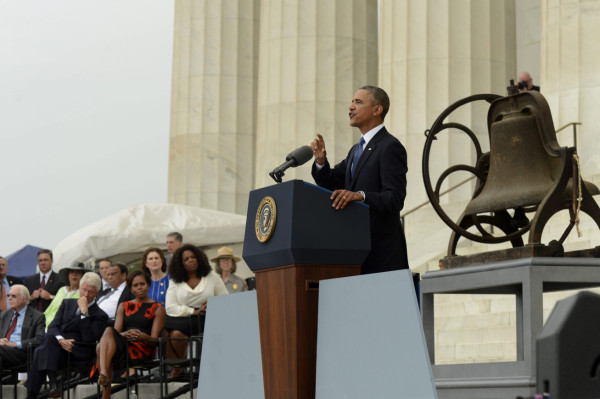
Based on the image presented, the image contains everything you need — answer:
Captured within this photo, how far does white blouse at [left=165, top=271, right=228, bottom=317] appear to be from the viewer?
12.0m

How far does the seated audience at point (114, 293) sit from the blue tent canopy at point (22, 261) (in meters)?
14.1

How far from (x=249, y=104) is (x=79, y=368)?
1387 centimetres

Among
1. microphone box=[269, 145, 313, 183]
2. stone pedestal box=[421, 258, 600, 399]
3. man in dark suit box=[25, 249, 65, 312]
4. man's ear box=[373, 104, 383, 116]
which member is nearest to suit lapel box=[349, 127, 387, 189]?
man's ear box=[373, 104, 383, 116]

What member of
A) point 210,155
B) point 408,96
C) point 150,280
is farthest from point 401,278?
point 210,155

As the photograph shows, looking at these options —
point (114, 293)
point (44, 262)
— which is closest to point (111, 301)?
point (114, 293)

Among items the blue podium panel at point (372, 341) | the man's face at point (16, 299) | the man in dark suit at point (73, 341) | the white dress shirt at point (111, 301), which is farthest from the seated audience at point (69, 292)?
the blue podium panel at point (372, 341)

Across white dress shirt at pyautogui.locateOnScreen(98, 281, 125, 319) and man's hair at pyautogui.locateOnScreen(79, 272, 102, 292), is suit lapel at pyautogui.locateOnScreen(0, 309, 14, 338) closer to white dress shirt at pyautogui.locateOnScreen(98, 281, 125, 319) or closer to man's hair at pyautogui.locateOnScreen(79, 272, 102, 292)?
white dress shirt at pyautogui.locateOnScreen(98, 281, 125, 319)

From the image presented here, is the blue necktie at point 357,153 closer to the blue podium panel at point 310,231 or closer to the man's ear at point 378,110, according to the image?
the man's ear at point 378,110

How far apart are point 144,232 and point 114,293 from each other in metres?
4.61

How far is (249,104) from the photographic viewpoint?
25672 millimetres

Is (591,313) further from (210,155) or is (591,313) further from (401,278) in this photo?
(210,155)

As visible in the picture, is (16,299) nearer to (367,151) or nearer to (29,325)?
(29,325)

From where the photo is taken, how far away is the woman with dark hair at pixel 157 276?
1281 centimetres

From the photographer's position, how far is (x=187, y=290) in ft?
39.4
